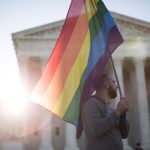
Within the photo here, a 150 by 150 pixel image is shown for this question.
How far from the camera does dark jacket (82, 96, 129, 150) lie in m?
5.64

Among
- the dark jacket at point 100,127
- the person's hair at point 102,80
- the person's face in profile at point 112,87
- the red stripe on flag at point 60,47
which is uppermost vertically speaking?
the red stripe on flag at point 60,47

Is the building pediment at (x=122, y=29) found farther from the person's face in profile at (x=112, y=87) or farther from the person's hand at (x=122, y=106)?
the person's hand at (x=122, y=106)

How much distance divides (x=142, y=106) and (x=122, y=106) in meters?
45.7

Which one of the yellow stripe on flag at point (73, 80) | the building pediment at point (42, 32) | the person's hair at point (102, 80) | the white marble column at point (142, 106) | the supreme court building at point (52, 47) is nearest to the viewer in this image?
the person's hair at point (102, 80)

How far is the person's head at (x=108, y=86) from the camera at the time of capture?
6.17 metres

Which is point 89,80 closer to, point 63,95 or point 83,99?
point 83,99

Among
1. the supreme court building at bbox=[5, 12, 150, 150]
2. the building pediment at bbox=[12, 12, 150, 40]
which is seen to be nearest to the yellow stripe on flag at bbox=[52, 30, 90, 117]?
the supreme court building at bbox=[5, 12, 150, 150]

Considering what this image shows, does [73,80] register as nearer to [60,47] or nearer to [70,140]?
[60,47]

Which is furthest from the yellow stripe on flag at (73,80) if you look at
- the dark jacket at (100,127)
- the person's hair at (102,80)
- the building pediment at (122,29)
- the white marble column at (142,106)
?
the white marble column at (142,106)

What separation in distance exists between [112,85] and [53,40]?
1758 inches

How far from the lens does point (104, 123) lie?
5.61m

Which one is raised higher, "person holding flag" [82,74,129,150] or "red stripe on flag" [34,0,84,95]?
"red stripe on flag" [34,0,84,95]

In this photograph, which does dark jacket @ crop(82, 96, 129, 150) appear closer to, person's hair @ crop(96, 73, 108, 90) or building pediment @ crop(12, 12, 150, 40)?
person's hair @ crop(96, 73, 108, 90)

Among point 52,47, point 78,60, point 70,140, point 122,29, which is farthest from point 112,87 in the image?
point 122,29
